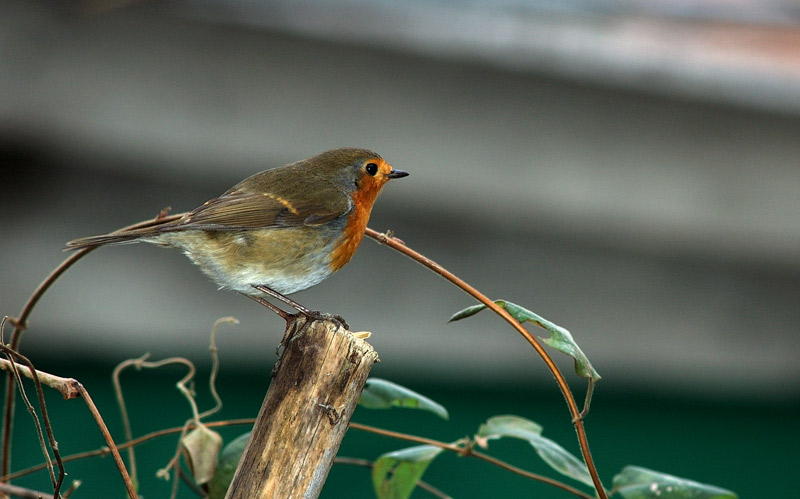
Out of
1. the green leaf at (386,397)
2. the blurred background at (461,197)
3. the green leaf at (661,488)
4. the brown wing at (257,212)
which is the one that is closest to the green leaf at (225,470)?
the green leaf at (386,397)

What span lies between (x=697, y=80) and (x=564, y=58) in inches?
17.1

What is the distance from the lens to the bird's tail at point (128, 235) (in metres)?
1.28

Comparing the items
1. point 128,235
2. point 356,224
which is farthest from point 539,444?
point 128,235

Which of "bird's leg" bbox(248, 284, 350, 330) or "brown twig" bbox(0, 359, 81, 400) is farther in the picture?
"bird's leg" bbox(248, 284, 350, 330)

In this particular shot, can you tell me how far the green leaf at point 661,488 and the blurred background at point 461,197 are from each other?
4.08 feet

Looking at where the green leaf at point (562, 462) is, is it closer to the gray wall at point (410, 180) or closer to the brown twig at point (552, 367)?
the brown twig at point (552, 367)

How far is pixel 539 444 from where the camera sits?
1290 millimetres

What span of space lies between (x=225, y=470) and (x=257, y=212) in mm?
511

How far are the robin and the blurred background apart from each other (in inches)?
30.1

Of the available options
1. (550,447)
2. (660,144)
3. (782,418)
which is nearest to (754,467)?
(782,418)

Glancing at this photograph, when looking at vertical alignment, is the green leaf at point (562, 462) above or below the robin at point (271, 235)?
below

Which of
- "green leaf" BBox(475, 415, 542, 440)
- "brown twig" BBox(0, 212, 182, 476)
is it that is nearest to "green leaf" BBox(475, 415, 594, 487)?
"green leaf" BBox(475, 415, 542, 440)

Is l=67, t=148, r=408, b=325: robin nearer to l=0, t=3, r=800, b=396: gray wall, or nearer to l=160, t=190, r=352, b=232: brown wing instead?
l=160, t=190, r=352, b=232: brown wing

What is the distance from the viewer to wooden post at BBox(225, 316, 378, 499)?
3.32 ft
